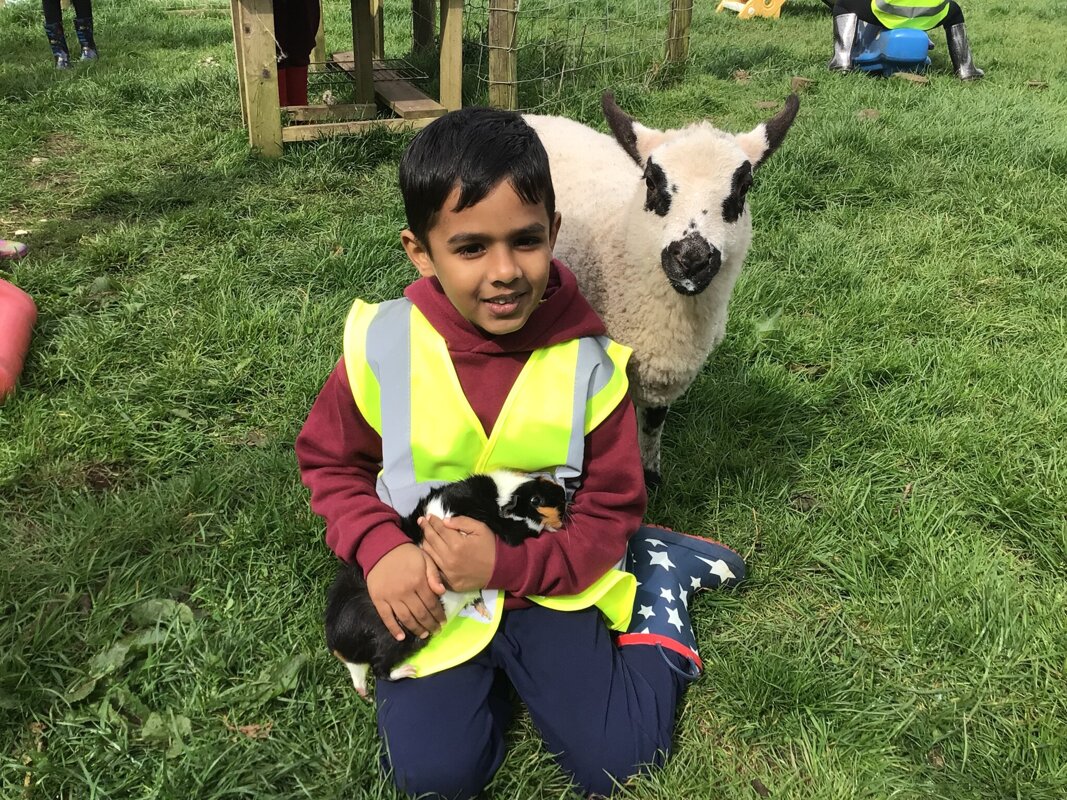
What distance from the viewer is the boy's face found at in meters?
1.45

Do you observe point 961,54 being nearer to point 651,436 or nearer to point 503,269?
point 651,436

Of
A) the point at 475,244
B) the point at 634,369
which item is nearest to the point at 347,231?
the point at 634,369

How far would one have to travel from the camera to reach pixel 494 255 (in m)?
1.47

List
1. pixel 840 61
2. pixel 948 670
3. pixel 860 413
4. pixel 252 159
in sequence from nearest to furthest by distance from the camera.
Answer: pixel 948 670 < pixel 860 413 < pixel 252 159 < pixel 840 61

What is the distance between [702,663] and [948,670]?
0.62 meters

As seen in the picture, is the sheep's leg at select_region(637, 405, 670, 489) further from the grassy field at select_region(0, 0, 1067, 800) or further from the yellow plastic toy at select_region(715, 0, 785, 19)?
the yellow plastic toy at select_region(715, 0, 785, 19)

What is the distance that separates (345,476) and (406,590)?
1.10ft

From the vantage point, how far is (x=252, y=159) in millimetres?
4492

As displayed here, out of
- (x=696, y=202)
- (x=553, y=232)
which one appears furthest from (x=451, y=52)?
(x=553, y=232)

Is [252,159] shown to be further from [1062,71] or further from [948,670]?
[1062,71]

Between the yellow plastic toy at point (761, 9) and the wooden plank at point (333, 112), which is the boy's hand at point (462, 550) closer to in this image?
the wooden plank at point (333, 112)

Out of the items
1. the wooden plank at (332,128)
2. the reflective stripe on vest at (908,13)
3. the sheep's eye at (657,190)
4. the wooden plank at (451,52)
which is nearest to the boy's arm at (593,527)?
the sheep's eye at (657,190)

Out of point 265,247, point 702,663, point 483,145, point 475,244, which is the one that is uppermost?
point 483,145

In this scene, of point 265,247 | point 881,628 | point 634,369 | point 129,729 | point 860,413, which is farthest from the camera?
point 265,247
